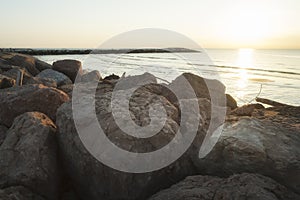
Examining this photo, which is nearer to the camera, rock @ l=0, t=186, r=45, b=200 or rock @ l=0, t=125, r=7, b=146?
rock @ l=0, t=186, r=45, b=200

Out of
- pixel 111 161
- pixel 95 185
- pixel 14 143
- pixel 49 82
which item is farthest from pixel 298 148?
pixel 49 82

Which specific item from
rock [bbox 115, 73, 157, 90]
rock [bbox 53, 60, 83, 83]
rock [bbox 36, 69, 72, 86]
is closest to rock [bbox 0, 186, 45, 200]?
rock [bbox 115, 73, 157, 90]

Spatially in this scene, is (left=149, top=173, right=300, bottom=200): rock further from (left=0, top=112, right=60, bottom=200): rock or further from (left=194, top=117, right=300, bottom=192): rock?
(left=0, top=112, right=60, bottom=200): rock

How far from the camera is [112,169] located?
399 cm

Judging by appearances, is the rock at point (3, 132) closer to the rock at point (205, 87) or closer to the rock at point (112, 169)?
the rock at point (112, 169)

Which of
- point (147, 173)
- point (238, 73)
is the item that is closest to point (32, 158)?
point (147, 173)

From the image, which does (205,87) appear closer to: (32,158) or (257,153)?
(257,153)

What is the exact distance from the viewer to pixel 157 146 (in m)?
4.07

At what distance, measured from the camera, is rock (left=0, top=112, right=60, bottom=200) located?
13.8ft

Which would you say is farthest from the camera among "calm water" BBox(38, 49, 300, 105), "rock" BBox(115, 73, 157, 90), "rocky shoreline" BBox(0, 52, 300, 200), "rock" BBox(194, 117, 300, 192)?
"calm water" BBox(38, 49, 300, 105)

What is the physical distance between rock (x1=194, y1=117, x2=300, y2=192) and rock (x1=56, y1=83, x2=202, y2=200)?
1.37 ft

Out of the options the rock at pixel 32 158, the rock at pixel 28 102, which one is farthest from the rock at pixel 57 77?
the rock at pixel 32 158

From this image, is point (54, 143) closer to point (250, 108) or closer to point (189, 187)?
point (189, 187)

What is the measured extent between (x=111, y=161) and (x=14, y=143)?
168 centimetres
